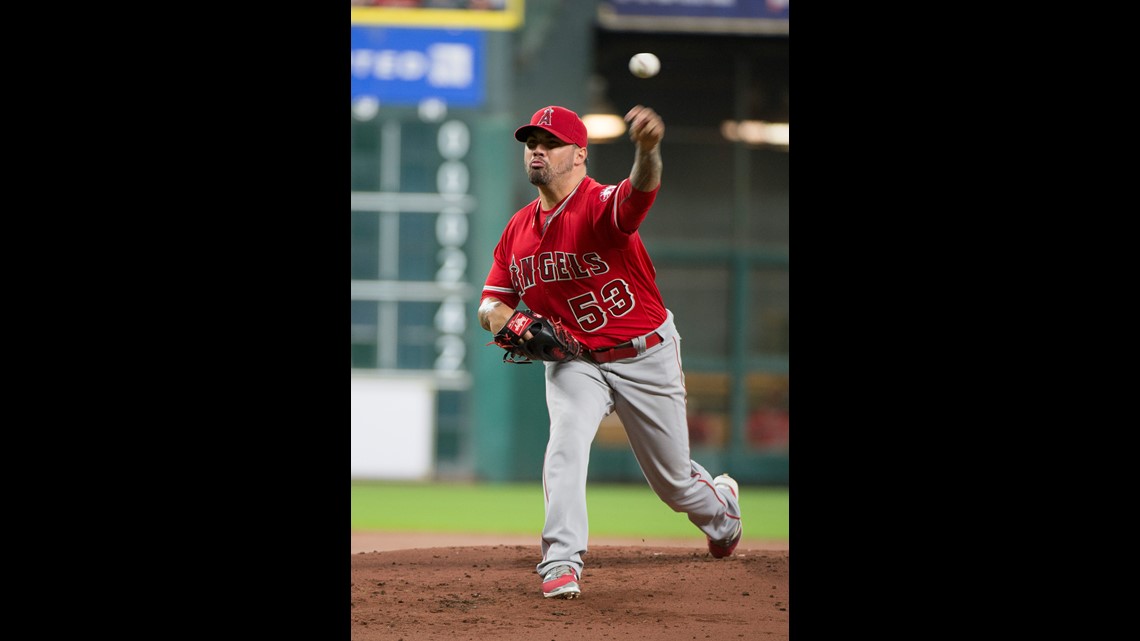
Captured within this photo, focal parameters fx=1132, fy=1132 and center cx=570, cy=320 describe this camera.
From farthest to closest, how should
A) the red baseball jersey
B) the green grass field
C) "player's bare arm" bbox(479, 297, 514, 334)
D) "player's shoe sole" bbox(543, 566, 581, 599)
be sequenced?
the green grass field → "player's bare arm" bbox(479, 297, 514, 334) → the red baseball jersey → "player's shoe sole" bbox(543, 566, 581, 599)

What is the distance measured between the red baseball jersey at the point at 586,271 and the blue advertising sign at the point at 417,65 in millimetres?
6428

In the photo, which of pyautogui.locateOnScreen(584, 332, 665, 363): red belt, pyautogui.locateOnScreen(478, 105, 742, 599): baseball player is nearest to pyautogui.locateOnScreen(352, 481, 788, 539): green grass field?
pyautogui.locateOnScreen(478, 105, 742, 599): baseball player

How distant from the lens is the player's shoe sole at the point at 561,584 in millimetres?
4191

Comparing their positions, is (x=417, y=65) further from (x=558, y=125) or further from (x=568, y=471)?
(x=568, y=471)

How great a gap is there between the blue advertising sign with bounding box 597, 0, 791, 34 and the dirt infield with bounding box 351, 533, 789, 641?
272 inches

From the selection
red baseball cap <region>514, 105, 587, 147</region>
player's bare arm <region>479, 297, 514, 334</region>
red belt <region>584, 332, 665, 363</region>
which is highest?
red baseball cap <region>514, 105, 587, 147</region>

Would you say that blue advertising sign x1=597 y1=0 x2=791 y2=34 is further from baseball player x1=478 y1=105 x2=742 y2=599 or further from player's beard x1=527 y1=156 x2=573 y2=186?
player's beard x1=527 y1=156 x2=573 y2=186

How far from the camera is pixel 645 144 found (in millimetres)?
3973

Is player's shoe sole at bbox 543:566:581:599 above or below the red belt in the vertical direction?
below

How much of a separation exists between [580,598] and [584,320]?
110cm

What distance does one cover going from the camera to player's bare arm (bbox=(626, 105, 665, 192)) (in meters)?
3.90

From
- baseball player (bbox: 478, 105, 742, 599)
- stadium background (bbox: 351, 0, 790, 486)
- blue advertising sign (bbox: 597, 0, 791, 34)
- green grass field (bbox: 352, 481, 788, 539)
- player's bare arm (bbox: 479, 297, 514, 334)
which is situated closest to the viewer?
baseball player (bbox: 478, 105, 742, 599)

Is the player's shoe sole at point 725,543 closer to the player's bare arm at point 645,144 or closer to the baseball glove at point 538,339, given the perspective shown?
the baseball glove at point 538,339

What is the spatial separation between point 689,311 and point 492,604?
744 cm
